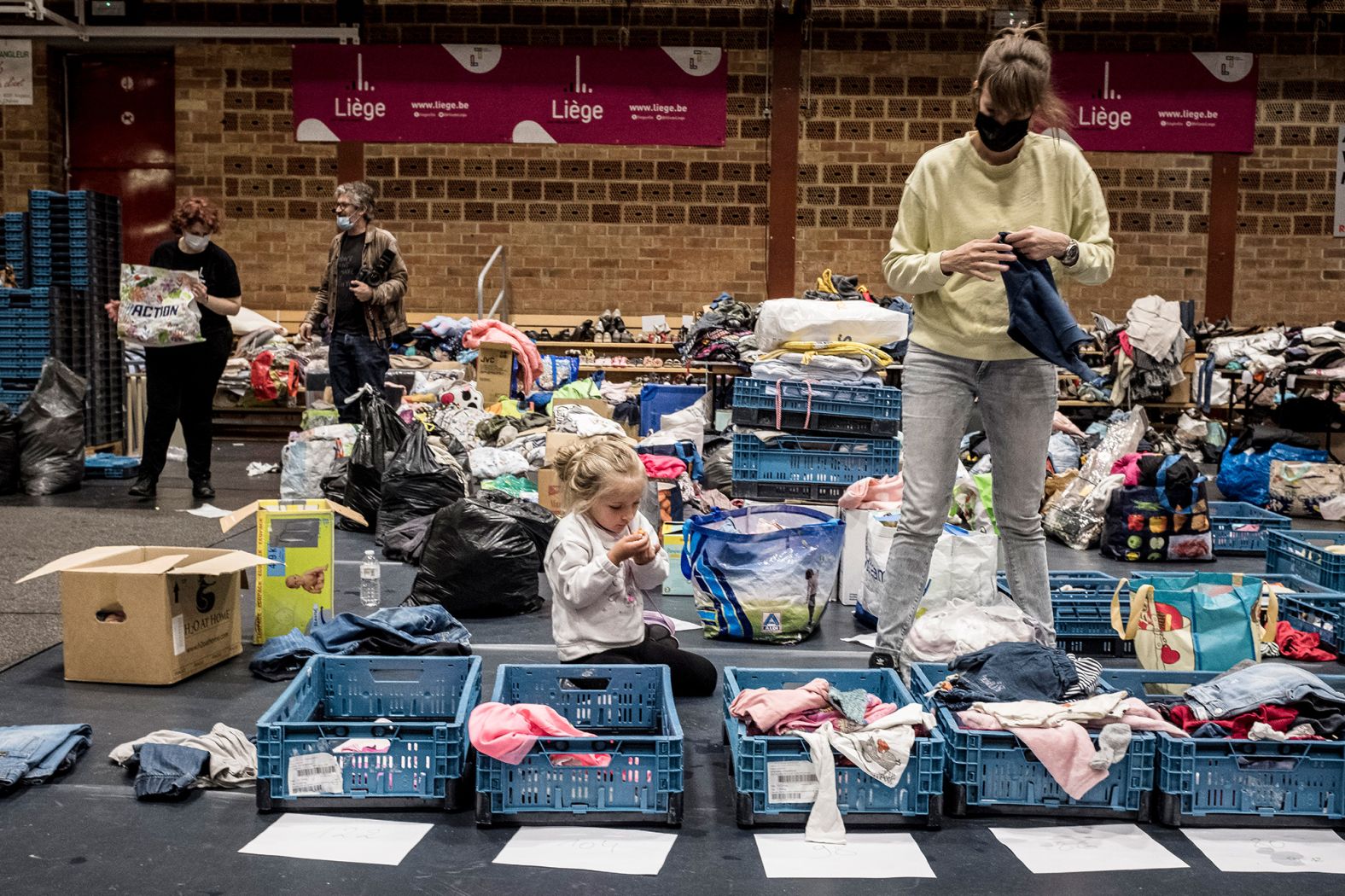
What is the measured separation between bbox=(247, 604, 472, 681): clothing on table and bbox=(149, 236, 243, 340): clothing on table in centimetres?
306

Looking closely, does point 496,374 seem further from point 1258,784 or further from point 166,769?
point 1258,784

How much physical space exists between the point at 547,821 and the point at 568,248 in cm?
1036

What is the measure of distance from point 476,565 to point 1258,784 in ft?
8.62

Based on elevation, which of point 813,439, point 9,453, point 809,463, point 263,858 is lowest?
point 263,858

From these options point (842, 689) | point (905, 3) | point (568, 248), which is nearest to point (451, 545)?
point (842, 689)

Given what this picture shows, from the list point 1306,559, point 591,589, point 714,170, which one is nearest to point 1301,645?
point 1306,559

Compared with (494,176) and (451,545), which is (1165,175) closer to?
(494,176)

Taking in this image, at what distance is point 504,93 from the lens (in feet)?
39.5

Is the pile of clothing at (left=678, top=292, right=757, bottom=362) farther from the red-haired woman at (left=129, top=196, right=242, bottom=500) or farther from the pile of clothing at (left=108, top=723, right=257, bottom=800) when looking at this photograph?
the pile of clothing at (left=108, top=723, right=257, bottom=800)

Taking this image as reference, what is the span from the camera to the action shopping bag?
3443mm

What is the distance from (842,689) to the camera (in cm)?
299

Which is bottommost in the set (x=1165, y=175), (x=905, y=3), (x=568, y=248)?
(x=568, y=248)

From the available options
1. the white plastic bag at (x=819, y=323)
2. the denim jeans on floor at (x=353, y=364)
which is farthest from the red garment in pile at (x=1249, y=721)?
the denim jeans on floor at (x=353, y=364)

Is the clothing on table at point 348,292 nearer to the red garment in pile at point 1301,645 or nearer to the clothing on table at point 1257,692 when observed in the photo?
the red garment in pile at point 1301,645
